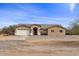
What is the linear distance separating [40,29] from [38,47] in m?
0.17

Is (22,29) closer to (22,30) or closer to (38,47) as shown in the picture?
(22,30)

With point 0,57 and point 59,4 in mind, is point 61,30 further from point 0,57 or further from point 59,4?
point 0,57

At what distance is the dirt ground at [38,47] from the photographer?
220 cm

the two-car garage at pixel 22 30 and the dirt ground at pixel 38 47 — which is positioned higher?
the two-car garage at pixel 22 30

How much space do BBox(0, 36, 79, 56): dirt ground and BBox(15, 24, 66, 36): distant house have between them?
0.24 feet

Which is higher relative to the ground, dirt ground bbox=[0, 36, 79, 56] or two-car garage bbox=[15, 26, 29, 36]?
two-car garage bbox=[15, 26, 29, 36]

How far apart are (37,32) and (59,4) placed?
33cm

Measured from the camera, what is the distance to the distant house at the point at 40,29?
7.20 feet

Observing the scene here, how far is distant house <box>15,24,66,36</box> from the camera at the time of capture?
2.19 metres

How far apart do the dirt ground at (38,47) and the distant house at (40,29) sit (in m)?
0.07

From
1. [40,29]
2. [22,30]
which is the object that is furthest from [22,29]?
[40,29]

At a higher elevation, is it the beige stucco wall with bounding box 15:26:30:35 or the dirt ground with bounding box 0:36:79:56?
the beige stucco wall with bounding box 15:26:30:35

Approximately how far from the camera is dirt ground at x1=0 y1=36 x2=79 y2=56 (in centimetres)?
220

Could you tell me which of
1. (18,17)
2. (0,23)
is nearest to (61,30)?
(18,17)
